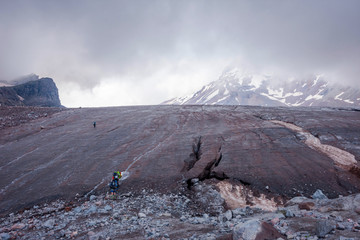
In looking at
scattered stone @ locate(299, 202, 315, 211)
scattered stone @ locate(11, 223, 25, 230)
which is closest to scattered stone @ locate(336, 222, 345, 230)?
scattered stone @ locate(299, 202, 315, 211)

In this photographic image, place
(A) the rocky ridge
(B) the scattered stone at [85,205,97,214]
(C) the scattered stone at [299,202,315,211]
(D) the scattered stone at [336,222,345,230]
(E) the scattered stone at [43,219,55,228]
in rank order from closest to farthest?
(D) the scattered stone at [336,222,345,230], (C) the scattered stone at [299,202,315,211], (E) the scattered stone at [43,219,55,228], (B) the scattered stone at [85,205,97,214], (A) the rocky ridge

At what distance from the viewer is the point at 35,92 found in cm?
13938

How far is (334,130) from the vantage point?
2158 cm

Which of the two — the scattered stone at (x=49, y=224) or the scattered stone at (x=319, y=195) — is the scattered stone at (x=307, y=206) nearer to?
the scattered stone at (x=319, y=195)

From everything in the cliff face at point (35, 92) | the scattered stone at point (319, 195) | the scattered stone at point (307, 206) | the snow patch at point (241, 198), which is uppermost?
the cliff face at point (35, 92)

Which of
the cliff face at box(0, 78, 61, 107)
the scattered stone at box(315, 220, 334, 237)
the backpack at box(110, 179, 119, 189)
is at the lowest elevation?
the backpack at box(110, 179, 119, 189)

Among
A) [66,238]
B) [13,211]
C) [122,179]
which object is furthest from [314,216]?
[13,211]

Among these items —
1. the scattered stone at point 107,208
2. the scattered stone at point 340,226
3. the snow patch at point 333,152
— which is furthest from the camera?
the snow patch at point 333,152

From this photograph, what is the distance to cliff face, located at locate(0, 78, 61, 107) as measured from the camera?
111 metres

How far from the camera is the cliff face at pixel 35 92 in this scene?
111025mm

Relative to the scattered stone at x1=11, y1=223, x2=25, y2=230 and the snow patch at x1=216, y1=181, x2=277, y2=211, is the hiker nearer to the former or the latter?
the scattered stone at x1=11, y1=223, x2=25, y2=230

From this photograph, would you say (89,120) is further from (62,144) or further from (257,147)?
(257,147)

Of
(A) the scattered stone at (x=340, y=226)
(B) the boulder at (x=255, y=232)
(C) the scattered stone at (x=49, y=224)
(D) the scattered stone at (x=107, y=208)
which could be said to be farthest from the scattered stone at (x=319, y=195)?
(C) the scattered stone at (x=49, y=224)

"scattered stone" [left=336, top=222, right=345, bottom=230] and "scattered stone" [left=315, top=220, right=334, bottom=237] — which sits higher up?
"scattered stone" [left=315, top=220, right=334, bottom=237]
